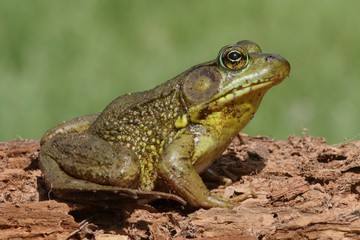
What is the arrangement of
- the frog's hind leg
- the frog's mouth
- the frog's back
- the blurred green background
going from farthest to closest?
the blurred green background < the frog's back < the frog's mouth < the frog's hind leg

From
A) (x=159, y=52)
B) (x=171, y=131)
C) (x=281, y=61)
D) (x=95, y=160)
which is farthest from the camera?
(x=159, y=52)

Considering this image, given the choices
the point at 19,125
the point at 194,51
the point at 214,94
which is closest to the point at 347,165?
the point at 214,94

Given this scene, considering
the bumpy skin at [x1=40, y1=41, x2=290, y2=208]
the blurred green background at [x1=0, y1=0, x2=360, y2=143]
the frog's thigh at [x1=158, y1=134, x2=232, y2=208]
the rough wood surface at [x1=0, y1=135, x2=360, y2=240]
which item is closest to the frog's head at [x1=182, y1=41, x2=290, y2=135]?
the bumpy skin at [x1=40, y1=41, x2=290, y2=208]

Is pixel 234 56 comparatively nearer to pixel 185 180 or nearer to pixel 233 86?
pixel 233 86

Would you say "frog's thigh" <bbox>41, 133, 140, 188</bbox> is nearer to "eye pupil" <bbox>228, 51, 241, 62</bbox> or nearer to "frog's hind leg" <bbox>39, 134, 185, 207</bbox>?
"frog's hind leg" <bbox>39, 134, 185, 207</bbox>

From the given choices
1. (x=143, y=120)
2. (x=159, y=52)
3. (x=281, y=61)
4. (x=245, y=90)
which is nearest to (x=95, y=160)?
(x=143, y=120)

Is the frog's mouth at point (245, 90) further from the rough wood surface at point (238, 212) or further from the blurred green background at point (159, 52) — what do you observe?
the blurred green background at point (159, 52)

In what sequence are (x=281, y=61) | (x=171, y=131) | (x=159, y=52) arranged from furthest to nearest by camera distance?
(x=159, y=52) < (x=171, y=131) < (x=281, y=61)
